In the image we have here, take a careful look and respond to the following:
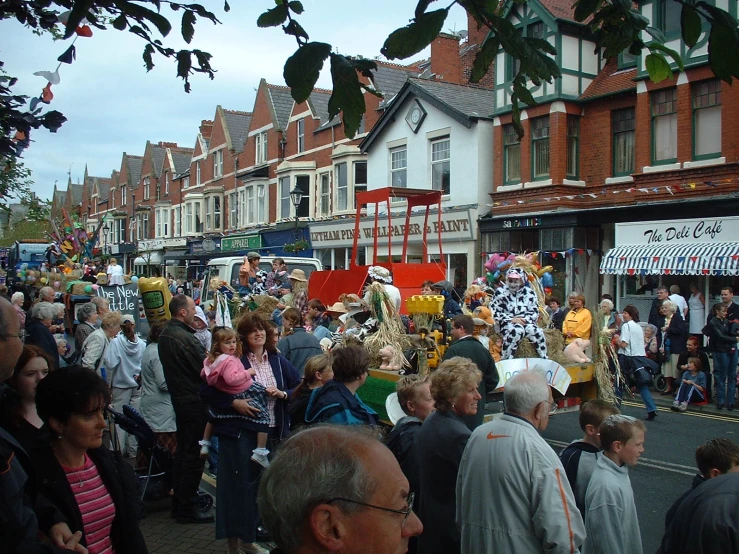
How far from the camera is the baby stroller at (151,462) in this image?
19.9 ft

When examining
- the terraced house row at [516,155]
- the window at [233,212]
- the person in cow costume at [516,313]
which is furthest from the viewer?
the window at [233,212]

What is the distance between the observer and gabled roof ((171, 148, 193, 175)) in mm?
48016

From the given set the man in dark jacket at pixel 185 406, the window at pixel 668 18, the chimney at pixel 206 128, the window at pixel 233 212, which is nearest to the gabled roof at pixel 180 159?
the chimney at pixel 206 128

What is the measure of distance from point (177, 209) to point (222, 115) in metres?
9.37

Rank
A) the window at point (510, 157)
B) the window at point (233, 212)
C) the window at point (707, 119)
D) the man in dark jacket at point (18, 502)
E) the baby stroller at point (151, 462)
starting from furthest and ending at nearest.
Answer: the window at point (233, 212)
the window at point (510, 157)
the window at point (707, 119)
the baby stroller at point (151, 462)
the man in dark jacket at point (18, 502)

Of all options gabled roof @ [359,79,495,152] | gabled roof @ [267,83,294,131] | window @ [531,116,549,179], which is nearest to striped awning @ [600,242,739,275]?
window @ [531,116,549,179]

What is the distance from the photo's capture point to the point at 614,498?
11.2ft

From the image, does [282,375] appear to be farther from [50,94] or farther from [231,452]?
[50,94]

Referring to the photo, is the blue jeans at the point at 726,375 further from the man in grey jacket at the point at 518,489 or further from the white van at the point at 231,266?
the man in grey jacket at the point at 518,489

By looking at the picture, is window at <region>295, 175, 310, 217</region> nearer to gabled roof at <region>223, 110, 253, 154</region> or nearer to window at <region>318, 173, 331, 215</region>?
window at <region>318, 173, 331, 215</region>

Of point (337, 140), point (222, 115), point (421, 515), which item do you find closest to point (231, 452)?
point (421, 515)

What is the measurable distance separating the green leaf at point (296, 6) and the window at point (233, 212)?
114 ft

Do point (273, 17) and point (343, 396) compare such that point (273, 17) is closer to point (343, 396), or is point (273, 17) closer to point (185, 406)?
point (343, 396)

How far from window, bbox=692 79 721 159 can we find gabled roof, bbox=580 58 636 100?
A: 6.86ft
